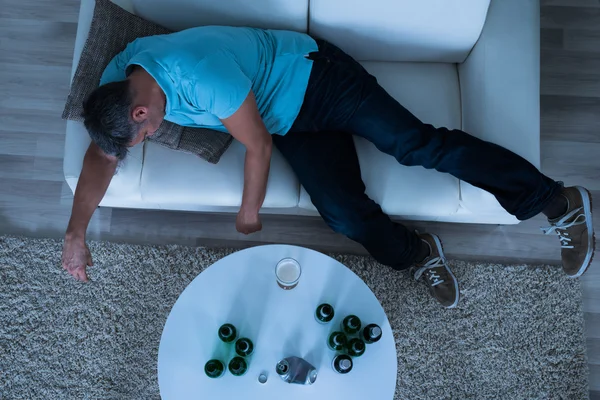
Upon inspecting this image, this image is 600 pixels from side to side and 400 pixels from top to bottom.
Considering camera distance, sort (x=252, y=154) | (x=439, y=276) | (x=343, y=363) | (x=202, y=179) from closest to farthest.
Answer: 1. (x=343, y=363)
2. (x=252, y=154)
3. (x=202, y=179)
4. (x=439, y=276)

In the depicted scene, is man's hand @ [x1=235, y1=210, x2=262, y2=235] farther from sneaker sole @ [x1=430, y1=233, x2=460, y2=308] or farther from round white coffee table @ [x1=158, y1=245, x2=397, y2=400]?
sneaker sole @ [x1=430, y1=233, x2=460, y2=308]

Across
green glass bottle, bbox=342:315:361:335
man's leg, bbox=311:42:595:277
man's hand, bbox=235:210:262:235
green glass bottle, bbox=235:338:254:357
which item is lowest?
green glass bottle, bbox=235:338:254:357

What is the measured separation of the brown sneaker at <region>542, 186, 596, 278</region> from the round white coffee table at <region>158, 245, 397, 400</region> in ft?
2.45

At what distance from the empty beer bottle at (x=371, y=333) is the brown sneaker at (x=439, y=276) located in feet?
1.70

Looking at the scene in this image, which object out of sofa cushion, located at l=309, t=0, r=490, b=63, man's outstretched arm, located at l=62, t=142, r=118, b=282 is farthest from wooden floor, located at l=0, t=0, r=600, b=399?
sofa cushion, located at l=309, t=0, r=490, b=63

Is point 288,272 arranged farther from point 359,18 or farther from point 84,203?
point 359,18

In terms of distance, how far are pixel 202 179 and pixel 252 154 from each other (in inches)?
11.9

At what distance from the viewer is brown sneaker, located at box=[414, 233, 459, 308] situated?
181 centimetres

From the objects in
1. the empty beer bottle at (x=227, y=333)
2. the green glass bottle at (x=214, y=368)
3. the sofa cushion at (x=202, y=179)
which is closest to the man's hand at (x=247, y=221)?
the sofa cushion at (x=202, y=179)

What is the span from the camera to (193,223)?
2.02m

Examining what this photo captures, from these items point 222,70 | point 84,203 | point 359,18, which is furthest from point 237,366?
point 359,18

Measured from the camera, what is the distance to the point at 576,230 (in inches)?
63.3

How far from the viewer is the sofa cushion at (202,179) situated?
1.67m

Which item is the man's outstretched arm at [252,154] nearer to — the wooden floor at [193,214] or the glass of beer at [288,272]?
the glass of beer at [288,272]
